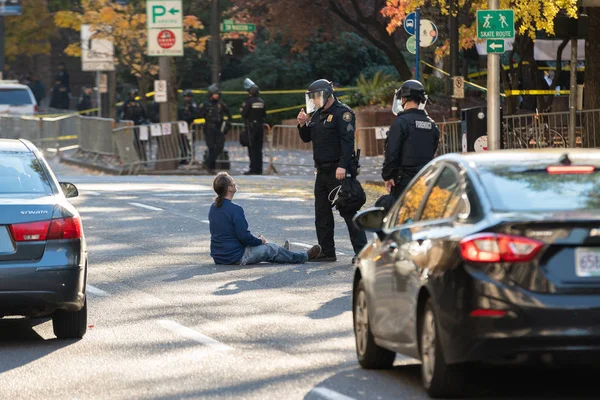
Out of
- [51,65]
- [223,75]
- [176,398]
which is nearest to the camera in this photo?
[176,398]

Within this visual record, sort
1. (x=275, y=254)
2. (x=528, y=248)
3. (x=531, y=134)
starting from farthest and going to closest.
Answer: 1. (x=531, y=134)
2. (x=275, y=254)
3. (x=528, y=248)

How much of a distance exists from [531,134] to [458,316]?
19.2 metres

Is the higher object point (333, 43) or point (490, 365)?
point (333, 43)

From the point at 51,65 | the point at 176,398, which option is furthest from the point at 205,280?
the point at 51,65

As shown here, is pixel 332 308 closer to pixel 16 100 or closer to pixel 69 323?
pixel 69 323

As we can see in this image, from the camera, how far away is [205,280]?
46.6 feet

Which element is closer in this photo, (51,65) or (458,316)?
(458,316)

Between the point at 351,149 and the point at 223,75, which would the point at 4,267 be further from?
the point at 223,75

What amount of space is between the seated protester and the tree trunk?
39.0 ft

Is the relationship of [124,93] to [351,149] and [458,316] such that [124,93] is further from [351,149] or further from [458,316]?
[458,316]

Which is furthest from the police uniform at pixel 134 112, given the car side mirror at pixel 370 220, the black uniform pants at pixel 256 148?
the car side mirror at pixel 370 220

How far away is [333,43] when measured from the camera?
163 ft

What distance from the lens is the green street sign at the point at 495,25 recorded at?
20.3 m

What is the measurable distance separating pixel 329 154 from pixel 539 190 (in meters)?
7.55
